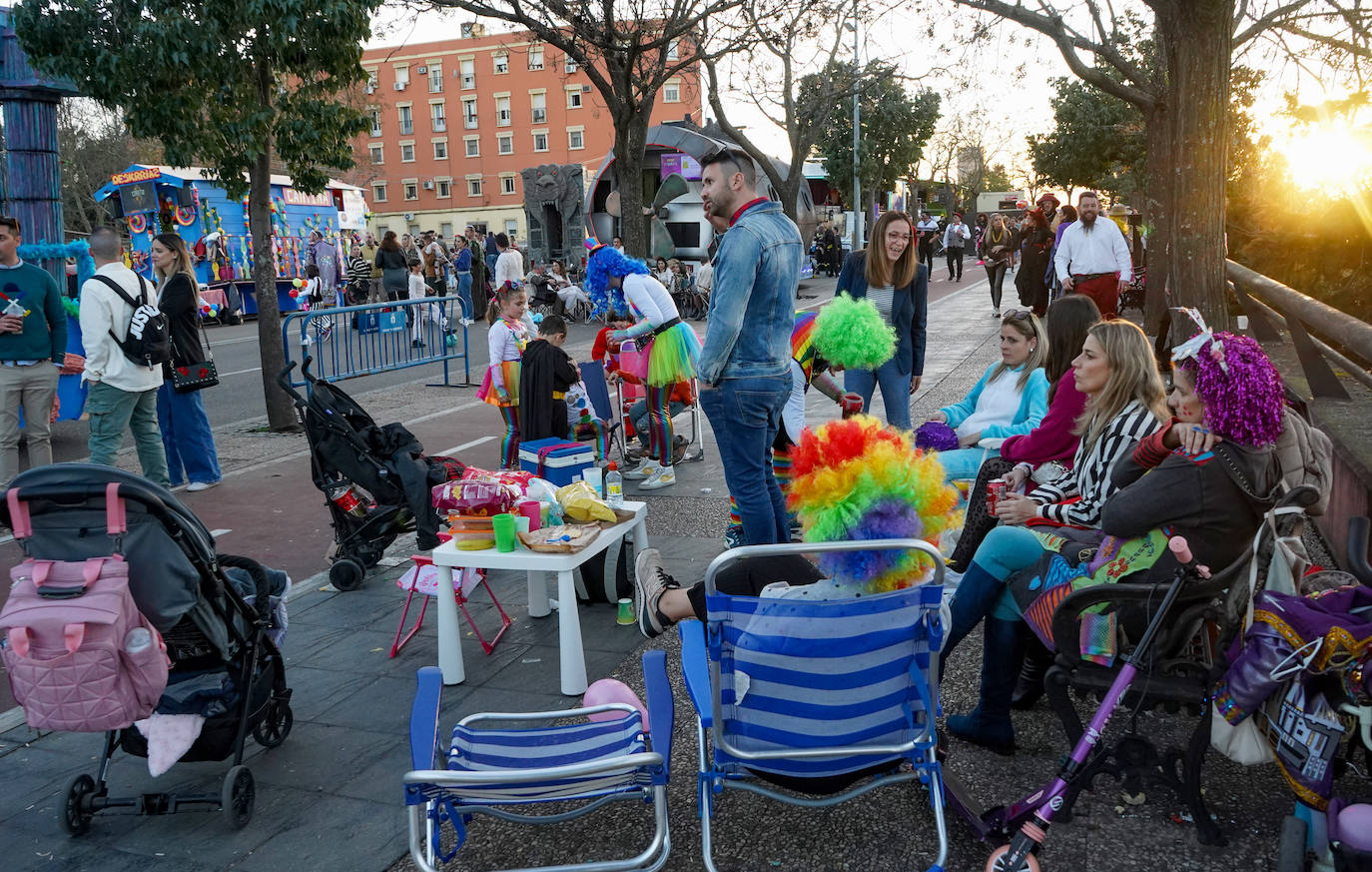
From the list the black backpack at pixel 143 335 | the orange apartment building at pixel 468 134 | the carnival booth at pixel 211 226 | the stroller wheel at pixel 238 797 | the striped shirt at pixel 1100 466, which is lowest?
the stroller wheel at pixel 238 797

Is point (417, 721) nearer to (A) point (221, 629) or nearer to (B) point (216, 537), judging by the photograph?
(A) point (221, 629)

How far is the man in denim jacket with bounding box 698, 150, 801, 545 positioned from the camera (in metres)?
4.44

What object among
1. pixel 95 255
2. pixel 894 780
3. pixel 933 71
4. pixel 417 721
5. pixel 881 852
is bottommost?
pixel 881 852

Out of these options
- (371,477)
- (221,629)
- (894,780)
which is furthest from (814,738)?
(371,477)

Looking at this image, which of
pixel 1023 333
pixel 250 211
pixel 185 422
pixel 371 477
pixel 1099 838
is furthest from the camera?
pixel 250 211

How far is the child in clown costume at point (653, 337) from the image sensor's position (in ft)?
24.1

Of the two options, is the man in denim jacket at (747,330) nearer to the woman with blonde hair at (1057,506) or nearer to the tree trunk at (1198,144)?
the woman with blonde hair at (1057,506)

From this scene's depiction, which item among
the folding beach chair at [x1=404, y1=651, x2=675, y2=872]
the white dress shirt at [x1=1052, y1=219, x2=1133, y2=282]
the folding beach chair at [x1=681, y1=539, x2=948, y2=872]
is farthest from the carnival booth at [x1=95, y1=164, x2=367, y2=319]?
the folding beach chair at [x1=681, y1=539, x2=948, y2=872]

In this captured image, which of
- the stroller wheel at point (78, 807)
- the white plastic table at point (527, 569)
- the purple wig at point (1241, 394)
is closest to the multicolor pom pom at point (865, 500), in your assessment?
the purple wig at point (1241, 394)

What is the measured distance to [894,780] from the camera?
9.09ft

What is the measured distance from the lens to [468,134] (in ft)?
239

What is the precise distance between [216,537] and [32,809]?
3.32 m

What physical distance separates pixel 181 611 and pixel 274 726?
865mm

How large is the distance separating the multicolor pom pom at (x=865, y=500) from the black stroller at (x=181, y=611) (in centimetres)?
193
